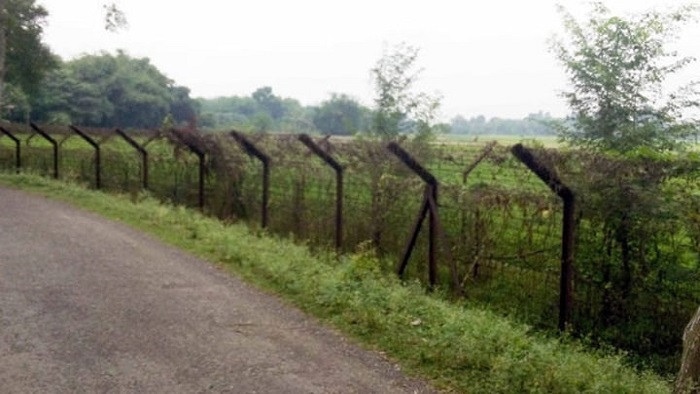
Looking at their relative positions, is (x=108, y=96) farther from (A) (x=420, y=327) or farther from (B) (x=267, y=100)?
(A) (x=420, y=327)

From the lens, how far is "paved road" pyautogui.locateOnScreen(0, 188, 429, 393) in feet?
16.0

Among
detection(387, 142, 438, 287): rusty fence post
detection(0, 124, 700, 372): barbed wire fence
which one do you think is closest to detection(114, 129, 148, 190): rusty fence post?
detection(0, 124, 700, 372): barbed wire fence

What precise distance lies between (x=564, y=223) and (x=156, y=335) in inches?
159

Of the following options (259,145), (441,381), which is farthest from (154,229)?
(441,381)

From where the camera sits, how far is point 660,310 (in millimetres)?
6242

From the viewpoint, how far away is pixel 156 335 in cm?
589

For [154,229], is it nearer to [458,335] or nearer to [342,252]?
[342,252]

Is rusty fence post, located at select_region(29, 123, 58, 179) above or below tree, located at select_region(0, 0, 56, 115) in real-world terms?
below

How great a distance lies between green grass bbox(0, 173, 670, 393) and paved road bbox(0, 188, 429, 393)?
28cm

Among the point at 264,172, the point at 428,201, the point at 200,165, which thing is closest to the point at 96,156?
the point at 200,165

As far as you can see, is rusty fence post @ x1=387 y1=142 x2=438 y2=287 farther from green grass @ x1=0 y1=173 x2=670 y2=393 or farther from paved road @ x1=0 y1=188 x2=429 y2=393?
paved road @ x1=0 y1=188 x2=429 y2=393

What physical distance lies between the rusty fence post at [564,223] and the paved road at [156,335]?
2136 millimetres

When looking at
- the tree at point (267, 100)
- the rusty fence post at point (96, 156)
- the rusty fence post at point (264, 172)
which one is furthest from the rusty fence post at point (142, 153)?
the tree at point (267, 100)

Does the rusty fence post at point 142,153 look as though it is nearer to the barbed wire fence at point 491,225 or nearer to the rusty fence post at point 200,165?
the rusty fence post at point 200,165
